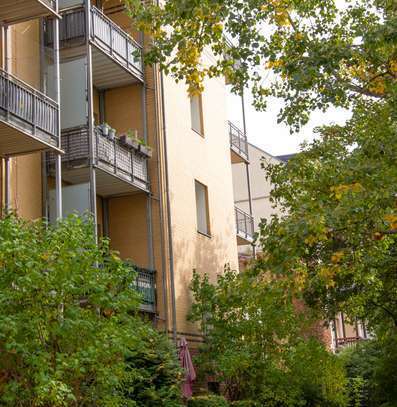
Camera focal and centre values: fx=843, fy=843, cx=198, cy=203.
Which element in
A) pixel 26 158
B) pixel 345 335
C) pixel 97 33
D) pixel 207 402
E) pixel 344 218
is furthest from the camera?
pixel 345 335

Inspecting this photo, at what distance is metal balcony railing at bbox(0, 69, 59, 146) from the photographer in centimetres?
1669

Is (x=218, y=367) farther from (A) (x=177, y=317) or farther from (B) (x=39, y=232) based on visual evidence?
(B) (x=39, y=232)

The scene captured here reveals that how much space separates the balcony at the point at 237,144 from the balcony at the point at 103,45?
743 centimetres

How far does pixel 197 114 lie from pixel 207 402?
1073 centimetres

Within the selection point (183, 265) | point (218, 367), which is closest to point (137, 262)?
point (183, 265)

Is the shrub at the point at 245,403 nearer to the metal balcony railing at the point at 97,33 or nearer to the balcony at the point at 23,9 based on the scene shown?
the metal balcony railing at the point at 97,33

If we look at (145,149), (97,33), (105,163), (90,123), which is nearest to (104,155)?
(105,163)

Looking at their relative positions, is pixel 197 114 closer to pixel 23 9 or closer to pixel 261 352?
pixel 261 352

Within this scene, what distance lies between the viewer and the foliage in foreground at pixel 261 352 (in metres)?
21.6

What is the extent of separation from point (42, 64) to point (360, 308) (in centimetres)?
1069

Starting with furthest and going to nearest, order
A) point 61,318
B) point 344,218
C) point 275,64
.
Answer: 1. point 275,64
2. point 344,218
3. point 61,318

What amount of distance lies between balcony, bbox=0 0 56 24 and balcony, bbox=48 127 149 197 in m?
3.05

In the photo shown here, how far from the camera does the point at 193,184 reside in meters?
25.5

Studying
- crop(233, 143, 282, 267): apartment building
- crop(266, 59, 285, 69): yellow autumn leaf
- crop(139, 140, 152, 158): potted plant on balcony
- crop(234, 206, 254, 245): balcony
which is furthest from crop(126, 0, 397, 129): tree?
Result: crop(233, 143, 282, 267): apartment building
